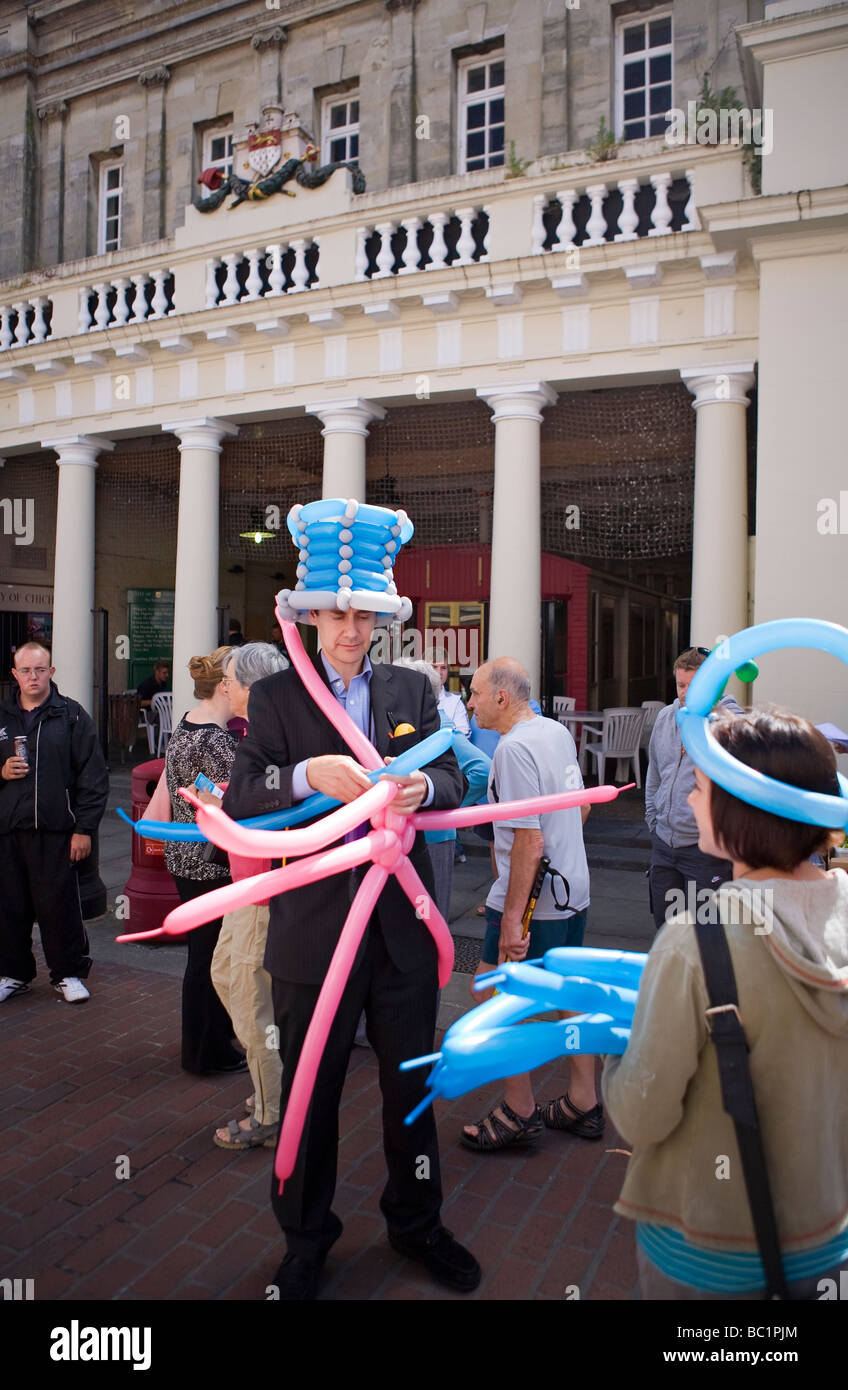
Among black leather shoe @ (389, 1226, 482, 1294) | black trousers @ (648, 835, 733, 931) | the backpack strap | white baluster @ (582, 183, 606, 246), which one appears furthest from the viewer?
white baluster @ (582, 183, 606, 246)

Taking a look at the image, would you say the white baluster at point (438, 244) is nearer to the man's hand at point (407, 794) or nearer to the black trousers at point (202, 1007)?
the black trousers at point (202, 1007)

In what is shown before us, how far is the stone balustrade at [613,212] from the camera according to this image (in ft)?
27.6

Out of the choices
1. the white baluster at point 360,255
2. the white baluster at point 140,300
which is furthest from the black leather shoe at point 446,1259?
the white baluster at point 140,300

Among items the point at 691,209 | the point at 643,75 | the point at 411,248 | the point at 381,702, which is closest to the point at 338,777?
the point at 381,702

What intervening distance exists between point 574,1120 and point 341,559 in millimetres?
2518

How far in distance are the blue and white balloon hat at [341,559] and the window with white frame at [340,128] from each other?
13.7 metres

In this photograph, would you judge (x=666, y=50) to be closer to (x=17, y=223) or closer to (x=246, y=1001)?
(x=17, y=223)

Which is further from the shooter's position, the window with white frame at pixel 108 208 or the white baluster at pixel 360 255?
the window with white frame at pixel 108 208

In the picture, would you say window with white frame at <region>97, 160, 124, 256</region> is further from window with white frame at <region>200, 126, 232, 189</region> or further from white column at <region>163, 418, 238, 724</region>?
white column at <region>163, 418, 238, 724</region>

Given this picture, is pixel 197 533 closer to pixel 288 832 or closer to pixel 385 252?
pixel 385 252

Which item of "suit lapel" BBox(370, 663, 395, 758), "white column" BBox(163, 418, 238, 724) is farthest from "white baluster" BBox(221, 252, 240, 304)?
"suit lapel" BBox(370, 663, 395, 758)

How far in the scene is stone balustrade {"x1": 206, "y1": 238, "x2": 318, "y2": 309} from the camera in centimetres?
1011

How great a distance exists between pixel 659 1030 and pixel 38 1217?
252 centimetres

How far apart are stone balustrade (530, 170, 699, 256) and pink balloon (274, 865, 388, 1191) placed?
27.0 ft
